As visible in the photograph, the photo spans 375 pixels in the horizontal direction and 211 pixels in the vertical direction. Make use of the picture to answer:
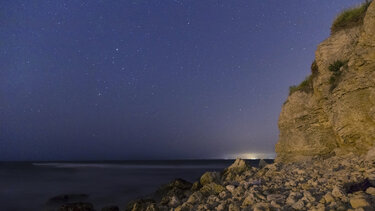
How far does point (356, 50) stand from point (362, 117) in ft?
10.3

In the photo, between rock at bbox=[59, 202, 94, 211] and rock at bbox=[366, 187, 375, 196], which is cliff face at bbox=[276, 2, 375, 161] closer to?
rock at bbox=[366, 187, 375, 196]

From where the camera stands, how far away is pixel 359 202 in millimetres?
5418

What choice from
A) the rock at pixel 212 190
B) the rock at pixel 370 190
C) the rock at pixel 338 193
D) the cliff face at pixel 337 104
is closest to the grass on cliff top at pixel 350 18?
the cliff face at pixel 337 104

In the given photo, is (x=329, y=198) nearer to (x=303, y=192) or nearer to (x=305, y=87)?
(x=303, y=192)

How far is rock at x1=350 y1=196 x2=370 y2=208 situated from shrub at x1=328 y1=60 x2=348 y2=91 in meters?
8.99

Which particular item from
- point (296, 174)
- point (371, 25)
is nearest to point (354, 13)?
point (371, 25)

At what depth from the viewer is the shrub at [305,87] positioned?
15.9 meters

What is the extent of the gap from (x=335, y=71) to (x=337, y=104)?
228 cm

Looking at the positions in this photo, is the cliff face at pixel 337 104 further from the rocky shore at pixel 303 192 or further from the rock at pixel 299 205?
the rock at pixel 299 205

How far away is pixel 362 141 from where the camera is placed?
10945 millimetres

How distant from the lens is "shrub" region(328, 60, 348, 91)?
13.3 meters

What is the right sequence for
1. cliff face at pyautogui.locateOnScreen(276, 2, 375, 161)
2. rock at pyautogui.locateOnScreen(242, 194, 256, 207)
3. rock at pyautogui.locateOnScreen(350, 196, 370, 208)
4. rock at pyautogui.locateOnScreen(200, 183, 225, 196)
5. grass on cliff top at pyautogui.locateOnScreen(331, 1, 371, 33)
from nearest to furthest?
rock at pyautogui.locateOnScreen(350, 196, 370, 208)
rock at pyautogui.locateOnScreen(242, 194, 256, 207)
rock at pyautogui.locateOnScreen(200, 183, 225, 196)
cliff face at pyautogui.locateOnScreen(276, 2, 375, 161)
grass on cliff top at pyautogui.locateOnScreen(331, 1, 371, 33)

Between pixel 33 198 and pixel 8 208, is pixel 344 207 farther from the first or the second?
pixel 33 198

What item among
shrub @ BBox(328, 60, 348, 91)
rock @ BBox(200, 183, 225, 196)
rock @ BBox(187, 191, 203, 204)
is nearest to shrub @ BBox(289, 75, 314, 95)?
shrub @ BBox(328, 60, 348, 91)
